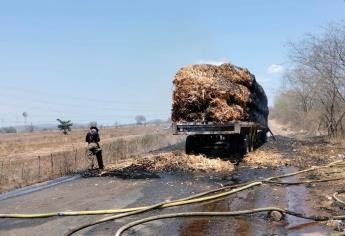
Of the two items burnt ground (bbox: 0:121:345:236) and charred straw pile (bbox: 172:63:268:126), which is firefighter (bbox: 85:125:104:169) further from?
charred straw pile (bbox: 172:63:268:126)

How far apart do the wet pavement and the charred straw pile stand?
2.46 meters

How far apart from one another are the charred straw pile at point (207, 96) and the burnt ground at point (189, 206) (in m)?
1.94

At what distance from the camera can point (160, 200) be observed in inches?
428

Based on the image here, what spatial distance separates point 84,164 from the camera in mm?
19594

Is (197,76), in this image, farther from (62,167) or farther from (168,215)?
Answer: (168,215)

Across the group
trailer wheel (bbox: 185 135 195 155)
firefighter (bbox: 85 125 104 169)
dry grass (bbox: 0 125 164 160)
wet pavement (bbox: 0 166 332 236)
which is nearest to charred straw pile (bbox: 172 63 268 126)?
trailer wheel (bbox: 185 135 195 155)

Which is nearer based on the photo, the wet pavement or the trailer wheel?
the wet pavement

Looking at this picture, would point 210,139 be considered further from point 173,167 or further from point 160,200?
point 160,200

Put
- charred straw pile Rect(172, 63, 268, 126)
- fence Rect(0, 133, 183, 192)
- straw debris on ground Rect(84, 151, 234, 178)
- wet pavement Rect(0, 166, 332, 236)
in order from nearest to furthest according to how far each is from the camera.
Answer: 1. wet pavement Rect(0, 166, 332, 236)
2. straw debris on ground Rect(84, 151, 234, 178)
3. fence Rect(0, 133, 183, 192)
4. charred straw pile Rect(172, 63, 268, 126)

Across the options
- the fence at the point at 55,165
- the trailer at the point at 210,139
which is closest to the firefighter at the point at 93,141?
the fence at the point at 55,165

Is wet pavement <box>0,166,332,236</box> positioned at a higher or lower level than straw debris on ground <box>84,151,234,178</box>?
lower

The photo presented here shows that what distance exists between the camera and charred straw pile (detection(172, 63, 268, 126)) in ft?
56.4

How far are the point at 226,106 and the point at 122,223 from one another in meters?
9.22

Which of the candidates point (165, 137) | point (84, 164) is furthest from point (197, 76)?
point (165, 137)
